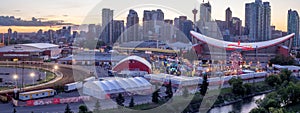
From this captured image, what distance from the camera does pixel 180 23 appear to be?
17.1 meters

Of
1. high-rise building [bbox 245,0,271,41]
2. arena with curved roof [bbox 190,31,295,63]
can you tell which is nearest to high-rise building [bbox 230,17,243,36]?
high-rise building [bbox 245,0,271,41]

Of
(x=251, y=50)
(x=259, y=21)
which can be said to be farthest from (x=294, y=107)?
(x=259, y=21)

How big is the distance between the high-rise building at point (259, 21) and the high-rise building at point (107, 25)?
7.20 meters

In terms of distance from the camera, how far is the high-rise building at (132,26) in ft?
53.0

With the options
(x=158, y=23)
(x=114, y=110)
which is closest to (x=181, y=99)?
(x=114, y=110)

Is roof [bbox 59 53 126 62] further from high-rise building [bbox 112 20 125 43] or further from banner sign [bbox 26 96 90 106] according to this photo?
high-rise building [bbox 112 20 125 43]

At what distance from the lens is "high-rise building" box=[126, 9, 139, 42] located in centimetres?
1616

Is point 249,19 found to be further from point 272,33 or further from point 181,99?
point 181,99

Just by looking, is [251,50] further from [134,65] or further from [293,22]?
[293,22]

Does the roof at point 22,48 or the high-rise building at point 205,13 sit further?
the high-rise building at point 205,13

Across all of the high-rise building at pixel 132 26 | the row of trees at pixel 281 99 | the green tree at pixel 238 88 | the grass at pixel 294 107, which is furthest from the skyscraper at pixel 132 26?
the grass at pixel 294 107

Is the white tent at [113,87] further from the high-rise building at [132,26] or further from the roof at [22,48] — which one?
the high-rise building at [132,26]

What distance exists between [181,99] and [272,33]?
16243mm

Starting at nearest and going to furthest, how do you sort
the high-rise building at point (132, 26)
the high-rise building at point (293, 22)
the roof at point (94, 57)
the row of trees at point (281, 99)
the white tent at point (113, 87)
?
1. the row of trees at point (281, 99)
2. the white tent at point (113, 87)
3. the roof at point (94, 57)
4. the high-rise building at point (132, 26)
5. the high-rise building at point (293, 22)
